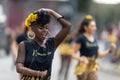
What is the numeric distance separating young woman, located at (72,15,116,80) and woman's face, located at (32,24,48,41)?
3182mm

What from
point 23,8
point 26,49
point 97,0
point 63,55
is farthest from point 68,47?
point 97,0

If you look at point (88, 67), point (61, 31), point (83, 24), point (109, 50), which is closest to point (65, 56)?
point (83, 24)

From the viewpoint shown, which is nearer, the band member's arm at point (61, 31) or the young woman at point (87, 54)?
the band member's arm at point (61, 31)

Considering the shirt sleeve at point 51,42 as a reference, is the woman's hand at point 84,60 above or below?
below

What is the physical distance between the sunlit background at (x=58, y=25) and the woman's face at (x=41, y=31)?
291 inches

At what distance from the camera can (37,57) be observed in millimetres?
6453

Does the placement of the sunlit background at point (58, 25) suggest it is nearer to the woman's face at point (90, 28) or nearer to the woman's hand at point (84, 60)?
the woman's face at point (90, 28)

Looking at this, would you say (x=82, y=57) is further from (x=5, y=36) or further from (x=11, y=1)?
(x=11, y=1)

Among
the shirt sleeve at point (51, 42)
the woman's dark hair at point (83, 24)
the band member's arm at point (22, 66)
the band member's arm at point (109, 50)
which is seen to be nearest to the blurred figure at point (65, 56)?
the woman's dark hair at point (83, 24)

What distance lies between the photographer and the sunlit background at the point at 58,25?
58.9 feet

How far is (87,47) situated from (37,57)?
3.48m

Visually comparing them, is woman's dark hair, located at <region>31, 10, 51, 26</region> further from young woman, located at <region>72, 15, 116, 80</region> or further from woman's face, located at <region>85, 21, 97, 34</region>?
woman's face, located at <region>85, 21, 97, 34</region>

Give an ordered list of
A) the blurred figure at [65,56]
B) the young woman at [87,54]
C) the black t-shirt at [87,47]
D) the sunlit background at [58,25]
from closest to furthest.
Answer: the young woman at [87,54] < the black t-shirt at [87,47] < the blurred figure at [65,56] < the sunlit background at [58,25]

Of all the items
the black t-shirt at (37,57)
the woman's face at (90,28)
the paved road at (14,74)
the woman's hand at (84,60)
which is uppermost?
the woman's face at (90,28)
